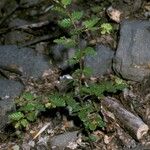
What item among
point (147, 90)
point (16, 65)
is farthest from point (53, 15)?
point (147, 90)

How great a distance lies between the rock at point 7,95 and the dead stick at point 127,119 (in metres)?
1.48

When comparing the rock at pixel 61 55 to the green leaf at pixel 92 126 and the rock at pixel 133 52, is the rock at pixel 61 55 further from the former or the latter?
the green leaf at pixel 92 126

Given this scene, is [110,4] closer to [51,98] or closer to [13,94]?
[13,94]

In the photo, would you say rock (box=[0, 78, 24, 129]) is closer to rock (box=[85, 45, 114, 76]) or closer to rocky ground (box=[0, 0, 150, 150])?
rocky ground (box=[0, 0, 150, 150])

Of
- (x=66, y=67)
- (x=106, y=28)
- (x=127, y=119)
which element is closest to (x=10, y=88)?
(x=66, y=67)

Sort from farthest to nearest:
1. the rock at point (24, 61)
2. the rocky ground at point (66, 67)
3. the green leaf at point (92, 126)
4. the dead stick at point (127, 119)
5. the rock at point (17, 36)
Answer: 1. the rock at point (17, 36)
2. the rock at point (24, 61)
3. the rocky ground at point (66, 67)
4. the dead stick at point (127, 119)
5. the green leaf at point (92, 126)

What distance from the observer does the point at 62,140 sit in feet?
18.5

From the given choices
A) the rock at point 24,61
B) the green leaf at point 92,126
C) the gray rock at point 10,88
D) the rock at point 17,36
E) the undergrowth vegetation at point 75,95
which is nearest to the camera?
the undergrowth vegetation at point 75,95

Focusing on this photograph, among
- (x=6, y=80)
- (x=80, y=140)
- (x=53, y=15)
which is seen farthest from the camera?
(x=53, y=15)

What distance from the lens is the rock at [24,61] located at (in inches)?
270

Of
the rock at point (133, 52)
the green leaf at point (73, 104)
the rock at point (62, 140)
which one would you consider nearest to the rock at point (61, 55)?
the rock at point (133, 52)

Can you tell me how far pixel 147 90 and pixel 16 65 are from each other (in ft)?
7.76

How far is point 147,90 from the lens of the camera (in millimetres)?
5934

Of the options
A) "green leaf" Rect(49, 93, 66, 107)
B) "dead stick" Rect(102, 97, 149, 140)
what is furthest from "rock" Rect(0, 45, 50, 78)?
"green leaf" Rect(49, 93, 66, 107)
